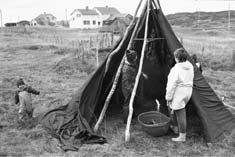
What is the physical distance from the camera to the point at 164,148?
475cm

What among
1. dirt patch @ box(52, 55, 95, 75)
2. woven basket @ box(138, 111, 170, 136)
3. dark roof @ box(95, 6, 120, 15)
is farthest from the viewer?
dark roof @ box(95, 6, 120, 15)

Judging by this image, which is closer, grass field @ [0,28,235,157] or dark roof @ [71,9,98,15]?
grass field @ [0,28,235,157]

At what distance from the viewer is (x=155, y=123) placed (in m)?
5.46

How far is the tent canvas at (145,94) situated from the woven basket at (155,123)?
0.70 metres

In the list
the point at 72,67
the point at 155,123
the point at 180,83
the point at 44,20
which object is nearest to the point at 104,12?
the point at 44,20

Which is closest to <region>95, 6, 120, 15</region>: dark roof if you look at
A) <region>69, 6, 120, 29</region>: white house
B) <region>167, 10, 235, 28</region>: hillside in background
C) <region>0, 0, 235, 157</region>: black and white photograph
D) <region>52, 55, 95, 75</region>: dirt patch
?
<region>69, 6, 120, 29</region>: white house

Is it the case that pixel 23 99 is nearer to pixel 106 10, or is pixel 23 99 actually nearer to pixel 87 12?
pixel 87 12

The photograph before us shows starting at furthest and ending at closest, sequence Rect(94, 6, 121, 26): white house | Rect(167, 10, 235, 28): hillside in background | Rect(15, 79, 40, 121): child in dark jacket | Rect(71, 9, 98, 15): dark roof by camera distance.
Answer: Rect(94, 6, 121, 26): white house
Rect(71, 9, 98, 15): dark roof
Rect(167, 10, 235, 28): hillside in background
Rect(15, 79, 40, 121): child in dark jacket

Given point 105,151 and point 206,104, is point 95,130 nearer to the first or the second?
point 105,151

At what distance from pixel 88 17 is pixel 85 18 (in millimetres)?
965

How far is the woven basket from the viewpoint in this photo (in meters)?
5.02

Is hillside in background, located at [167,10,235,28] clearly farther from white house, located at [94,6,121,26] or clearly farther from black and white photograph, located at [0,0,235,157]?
black and white photograph, located at [0,0,235,157]

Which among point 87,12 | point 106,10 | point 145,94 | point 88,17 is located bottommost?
point 145,94

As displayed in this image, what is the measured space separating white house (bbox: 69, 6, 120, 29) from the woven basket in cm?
5788
